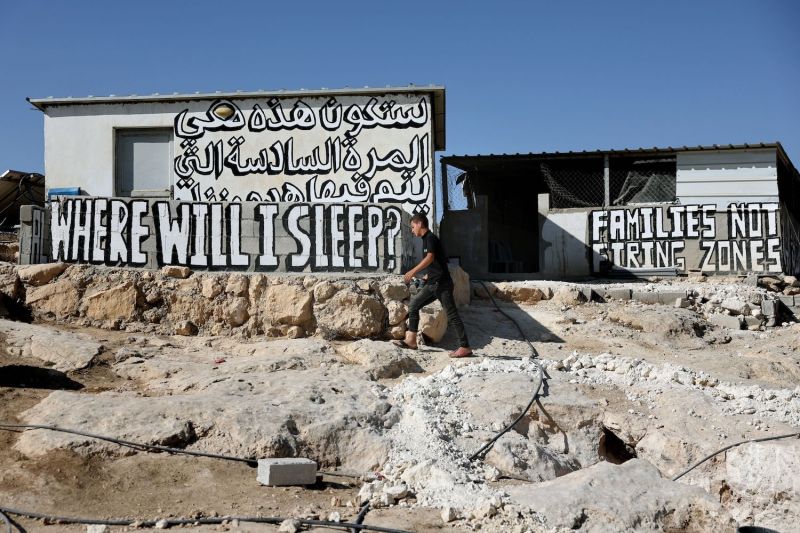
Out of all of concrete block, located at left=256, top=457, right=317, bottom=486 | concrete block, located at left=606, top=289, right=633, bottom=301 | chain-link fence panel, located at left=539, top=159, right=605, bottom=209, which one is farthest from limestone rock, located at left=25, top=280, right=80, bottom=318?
chain-link fence panel, located at left=539, top=159, right=605, bottom=209

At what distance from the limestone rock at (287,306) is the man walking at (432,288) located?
1455 mm

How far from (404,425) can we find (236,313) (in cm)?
389

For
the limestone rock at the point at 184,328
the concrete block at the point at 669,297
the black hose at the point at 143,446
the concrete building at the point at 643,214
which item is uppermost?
the concrete building at the point at 643,214

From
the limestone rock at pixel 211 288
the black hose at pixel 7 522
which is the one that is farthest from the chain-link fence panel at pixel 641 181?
the black hose at pixel 7 522

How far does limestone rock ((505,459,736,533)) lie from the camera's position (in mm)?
4883

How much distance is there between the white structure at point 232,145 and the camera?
45.7 feet

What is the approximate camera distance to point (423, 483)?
550 cm

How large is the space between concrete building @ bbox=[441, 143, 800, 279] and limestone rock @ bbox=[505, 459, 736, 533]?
11625mm

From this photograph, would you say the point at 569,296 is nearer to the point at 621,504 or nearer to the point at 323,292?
the point at 323,292

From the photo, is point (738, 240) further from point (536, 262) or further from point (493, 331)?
point (493, 331)

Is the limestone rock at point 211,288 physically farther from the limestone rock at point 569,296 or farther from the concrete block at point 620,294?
the concrete block at point 620,294

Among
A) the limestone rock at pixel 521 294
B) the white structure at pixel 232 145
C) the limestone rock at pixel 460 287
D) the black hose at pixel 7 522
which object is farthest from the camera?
the white structure at pixel 232 145

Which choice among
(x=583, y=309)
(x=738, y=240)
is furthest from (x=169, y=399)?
(x=738, y=240)

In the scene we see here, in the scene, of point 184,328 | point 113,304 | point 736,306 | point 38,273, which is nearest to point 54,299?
point 38,273
